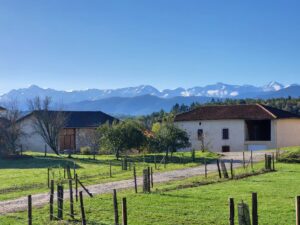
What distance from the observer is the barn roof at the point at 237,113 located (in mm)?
61562

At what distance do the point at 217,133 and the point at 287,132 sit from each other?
8.65 m

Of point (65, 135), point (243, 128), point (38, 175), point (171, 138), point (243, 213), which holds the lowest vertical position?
point (38, 175)

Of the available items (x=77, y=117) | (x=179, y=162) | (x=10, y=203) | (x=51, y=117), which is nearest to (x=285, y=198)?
(x=10, y=203)

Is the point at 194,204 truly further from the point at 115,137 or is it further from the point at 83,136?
the point at 83,136

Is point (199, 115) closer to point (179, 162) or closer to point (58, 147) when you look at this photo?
point (58, 147)

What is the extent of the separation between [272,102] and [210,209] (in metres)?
89.2

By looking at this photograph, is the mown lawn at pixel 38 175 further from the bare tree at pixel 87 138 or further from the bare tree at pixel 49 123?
the bare tree at pixel 87 138

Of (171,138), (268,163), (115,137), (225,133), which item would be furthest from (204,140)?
(268,163)

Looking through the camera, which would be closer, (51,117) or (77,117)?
(51,117)

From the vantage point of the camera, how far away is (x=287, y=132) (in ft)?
205

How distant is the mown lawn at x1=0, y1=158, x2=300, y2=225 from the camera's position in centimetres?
1594

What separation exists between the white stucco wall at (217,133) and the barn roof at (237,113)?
0.65 m

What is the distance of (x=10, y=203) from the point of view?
21875 mm

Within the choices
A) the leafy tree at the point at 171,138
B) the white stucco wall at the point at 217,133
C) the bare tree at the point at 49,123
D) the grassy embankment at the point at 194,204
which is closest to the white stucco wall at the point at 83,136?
the bare tree at the point at 49,123
